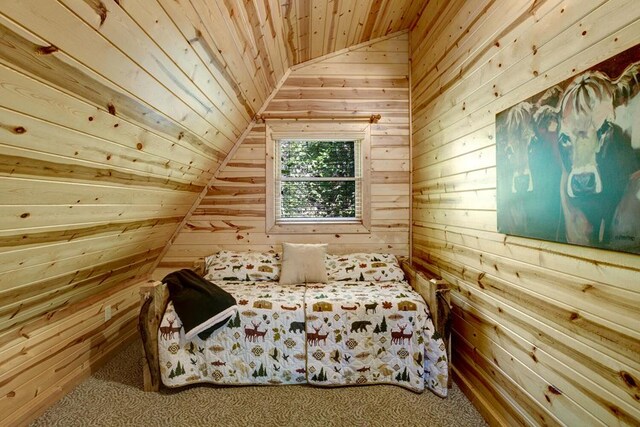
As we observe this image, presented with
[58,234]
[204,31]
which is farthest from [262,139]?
[58,234]

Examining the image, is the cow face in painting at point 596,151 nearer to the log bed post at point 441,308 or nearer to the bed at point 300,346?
the log bed post at point 441,308

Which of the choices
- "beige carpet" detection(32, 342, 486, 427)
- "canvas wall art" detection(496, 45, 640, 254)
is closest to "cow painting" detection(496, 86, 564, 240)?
"canvas wall art" detection(496, 45, 640, 254)

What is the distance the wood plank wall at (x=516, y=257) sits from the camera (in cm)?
109

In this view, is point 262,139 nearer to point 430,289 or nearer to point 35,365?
point 430,289

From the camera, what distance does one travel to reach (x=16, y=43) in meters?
0.90

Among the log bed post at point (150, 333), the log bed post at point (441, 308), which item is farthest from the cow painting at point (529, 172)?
the log bed post at point (150, 333)

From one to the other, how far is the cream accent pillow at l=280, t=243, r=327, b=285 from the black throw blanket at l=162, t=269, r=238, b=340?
686 mm

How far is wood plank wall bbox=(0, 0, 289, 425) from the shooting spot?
1.05 metres

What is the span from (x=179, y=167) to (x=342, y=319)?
1.60 m

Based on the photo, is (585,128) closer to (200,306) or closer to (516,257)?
(516,257)

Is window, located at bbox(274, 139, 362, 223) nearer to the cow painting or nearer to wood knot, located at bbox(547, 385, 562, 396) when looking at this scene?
the cow painting

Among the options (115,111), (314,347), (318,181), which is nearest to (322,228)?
(318,181)

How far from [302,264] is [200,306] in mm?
978

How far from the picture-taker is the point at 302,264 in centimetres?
283
